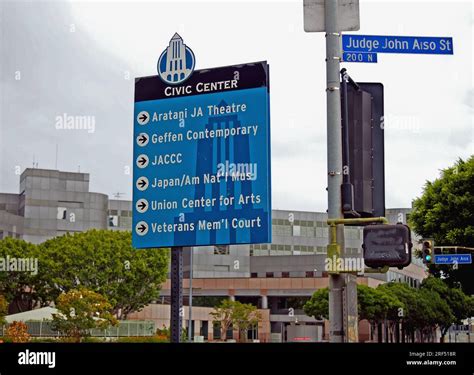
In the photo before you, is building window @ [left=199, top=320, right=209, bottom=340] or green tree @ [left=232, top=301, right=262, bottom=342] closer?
green tree @ [left=232, top=301, right=262, bottom=342]

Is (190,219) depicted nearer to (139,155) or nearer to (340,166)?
(139,155)

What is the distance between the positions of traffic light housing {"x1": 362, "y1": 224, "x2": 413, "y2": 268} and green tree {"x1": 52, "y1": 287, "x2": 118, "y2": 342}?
51715 millimetres

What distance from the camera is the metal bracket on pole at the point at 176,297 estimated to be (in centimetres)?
1226

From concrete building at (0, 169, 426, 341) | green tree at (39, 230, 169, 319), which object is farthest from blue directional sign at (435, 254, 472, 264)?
concrete building at (0, 169, 426, 341)

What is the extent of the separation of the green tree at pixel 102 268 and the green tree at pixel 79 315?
11959mm

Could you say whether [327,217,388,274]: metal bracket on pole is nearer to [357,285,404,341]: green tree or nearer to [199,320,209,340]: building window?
[357,285,404,341]: green tree

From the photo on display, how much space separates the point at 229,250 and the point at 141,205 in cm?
9796

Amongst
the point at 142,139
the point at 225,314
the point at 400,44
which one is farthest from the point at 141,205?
the point at 225,314

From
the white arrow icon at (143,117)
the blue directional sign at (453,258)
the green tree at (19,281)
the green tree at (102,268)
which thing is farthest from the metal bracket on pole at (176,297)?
the green tree at (19,281)

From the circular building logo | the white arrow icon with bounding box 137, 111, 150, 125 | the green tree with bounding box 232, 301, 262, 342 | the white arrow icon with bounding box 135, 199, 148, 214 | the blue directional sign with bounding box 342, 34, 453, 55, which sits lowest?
the green tree with bounding box 232, 301, 262, 342

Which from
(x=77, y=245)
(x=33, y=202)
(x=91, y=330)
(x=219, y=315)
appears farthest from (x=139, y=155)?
(x=33, y=202)

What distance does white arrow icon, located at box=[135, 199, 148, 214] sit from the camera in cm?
1364
